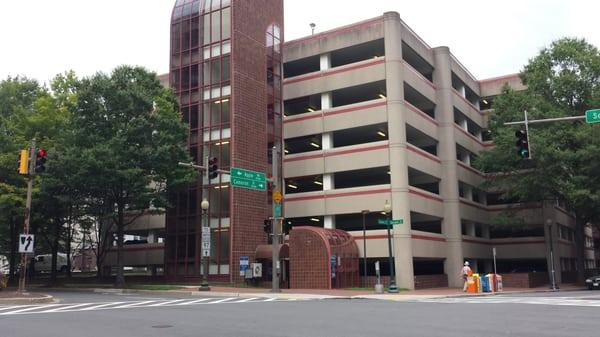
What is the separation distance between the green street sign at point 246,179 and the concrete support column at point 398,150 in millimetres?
12493

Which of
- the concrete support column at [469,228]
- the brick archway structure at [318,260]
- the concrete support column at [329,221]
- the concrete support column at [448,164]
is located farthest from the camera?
the concrete support column at [469,228]

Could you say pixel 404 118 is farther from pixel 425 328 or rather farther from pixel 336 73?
pixel 425 328

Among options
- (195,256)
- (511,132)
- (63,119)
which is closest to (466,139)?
(511,132)

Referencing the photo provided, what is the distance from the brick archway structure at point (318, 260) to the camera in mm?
36844

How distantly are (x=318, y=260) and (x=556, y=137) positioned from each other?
68.1 feet

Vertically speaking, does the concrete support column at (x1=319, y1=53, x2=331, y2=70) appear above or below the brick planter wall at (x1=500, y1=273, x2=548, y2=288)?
above

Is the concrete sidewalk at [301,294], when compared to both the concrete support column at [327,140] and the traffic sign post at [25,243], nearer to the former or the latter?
the traffic sign post at [25,243]

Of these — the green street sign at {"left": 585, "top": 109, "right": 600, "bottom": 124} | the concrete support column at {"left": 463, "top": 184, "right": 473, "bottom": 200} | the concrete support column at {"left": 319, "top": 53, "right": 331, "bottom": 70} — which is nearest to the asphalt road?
the green street sign at {"left": 585, "top": 109, "right": 600, "bottom": 124}

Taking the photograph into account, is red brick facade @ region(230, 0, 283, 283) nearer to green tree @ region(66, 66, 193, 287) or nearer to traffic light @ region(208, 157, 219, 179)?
green tree @ region(66, 66, 193, 287)

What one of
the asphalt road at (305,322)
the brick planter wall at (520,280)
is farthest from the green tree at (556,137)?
the asphalt road at (305,322)

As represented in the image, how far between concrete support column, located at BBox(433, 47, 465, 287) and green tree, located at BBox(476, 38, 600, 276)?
3.03m

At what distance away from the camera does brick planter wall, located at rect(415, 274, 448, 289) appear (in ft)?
140

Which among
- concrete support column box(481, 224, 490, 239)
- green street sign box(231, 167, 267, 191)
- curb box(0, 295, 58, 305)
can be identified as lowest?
curb box(0, 295, 58, 305)

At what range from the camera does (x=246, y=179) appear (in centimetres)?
3175
